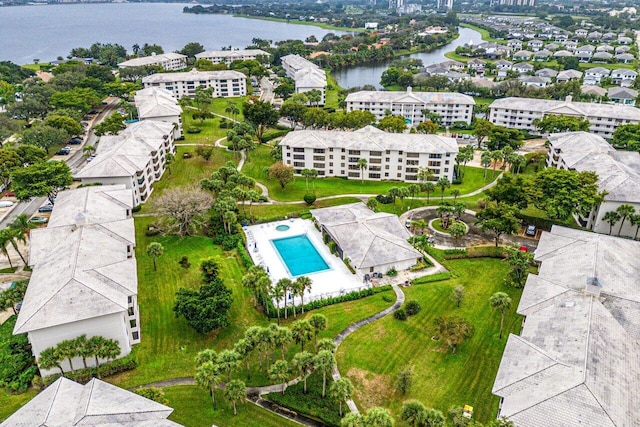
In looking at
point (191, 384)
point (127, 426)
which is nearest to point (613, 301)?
point (191, 384)

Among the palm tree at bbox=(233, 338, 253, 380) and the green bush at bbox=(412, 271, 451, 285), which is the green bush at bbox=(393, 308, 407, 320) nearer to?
the green bush at bbox=(412, 271, 451, 285)

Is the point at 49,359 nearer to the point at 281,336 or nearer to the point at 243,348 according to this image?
the point at 243,348

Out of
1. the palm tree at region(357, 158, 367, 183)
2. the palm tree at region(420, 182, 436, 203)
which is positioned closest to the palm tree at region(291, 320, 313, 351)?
the palm tree at region(420, 182, 436, 203)

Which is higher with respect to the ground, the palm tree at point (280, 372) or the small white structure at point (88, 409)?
the small white structure at point (88, 409)

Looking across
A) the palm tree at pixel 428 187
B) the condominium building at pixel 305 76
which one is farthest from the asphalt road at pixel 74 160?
the palm tree at pixel 428 187

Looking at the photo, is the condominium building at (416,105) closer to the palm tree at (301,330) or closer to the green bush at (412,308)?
the green bush at (412,308)

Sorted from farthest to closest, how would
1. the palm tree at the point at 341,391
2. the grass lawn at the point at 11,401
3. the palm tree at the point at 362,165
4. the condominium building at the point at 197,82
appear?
the condominium building at the point at 197,82, the palm tree at the point at 362,165, the grass lawn at the point at 11,401, the palm tree at the point at 341,391
